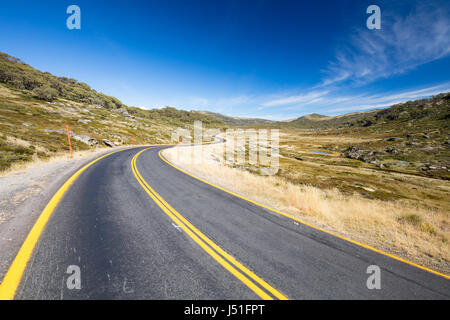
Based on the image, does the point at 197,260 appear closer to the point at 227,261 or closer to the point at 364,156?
the point at 227,261

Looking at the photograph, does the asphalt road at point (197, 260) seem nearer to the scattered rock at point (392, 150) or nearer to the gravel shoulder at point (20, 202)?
the gravel shoulder at point (20, 202)

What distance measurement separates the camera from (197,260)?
12.1 ft

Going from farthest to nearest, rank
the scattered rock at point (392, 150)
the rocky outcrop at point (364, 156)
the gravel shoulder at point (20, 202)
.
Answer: the scattered rock at point (392, 150) → the rocky outcrop at point (364, 156) → the gravel shoulder at point (20, 202)

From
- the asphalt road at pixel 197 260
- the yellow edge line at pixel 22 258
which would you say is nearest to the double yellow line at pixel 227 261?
the asphalt road at pixel 197 260

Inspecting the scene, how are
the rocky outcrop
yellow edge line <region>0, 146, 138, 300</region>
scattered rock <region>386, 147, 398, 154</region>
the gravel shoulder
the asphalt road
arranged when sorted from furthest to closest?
scattered rock <region>386, 147, 398, 154</region>
the rocky outcrop
the gravel shoulder
the asphalt road
yellow edge line <region>0, 146, 138, 300</region>

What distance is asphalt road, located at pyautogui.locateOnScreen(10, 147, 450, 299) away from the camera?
295cm

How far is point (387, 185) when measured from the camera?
23906mm

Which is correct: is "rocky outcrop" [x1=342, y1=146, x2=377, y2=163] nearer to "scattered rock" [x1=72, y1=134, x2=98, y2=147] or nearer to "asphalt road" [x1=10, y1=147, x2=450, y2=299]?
"asphalt road" [x1=10, y1=147, x2=450, y2=299]

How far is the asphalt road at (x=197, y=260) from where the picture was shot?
2947 millimetres

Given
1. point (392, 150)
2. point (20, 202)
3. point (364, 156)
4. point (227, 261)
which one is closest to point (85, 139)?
point (20, 202)

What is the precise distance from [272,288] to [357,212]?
5981 mm

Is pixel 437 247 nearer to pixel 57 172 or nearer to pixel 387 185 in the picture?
pixel 57 172

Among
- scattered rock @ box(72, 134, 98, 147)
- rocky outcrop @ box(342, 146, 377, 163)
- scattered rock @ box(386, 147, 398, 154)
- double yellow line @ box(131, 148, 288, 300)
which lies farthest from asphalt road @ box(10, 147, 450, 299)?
scattered rock @ box(386, 147, 398, 154)
